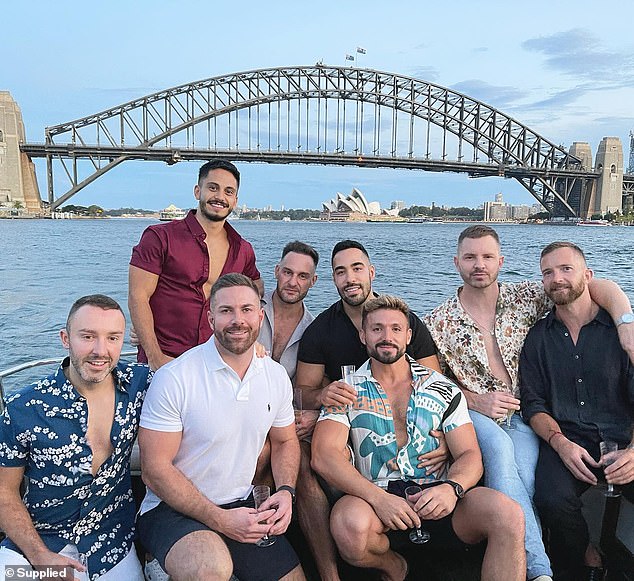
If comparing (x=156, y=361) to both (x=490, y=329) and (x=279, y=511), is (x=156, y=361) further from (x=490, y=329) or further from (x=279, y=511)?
(x=490, y=329)

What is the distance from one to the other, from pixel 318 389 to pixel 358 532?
82 centimetres

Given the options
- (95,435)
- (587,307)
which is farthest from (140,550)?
(587,307)

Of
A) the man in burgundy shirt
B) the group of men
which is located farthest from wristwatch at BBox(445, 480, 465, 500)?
the man in burgundy shirt

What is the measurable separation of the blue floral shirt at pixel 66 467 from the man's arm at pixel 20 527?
0.04 metres

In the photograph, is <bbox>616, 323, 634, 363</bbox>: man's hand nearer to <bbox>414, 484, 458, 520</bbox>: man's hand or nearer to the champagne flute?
<bbox>414, 484, 458, 520</bbox>: man's hand

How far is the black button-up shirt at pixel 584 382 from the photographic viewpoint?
2721mm

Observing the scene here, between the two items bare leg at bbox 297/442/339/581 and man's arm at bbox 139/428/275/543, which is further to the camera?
bare leg at bbox 297/442/339/581

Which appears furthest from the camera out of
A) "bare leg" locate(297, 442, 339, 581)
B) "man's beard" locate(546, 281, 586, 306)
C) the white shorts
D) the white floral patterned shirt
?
the white floral patterned shirt

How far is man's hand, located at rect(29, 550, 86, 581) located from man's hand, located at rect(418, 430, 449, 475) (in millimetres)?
1273

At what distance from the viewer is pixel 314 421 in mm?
2691

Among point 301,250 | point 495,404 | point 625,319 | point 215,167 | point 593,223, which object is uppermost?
point 215,167

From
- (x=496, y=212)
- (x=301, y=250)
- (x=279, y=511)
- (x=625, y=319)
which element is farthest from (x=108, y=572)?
(x=496, y=212)

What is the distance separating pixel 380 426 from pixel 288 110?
50473mm

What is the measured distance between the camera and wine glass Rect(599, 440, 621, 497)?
2443mm
